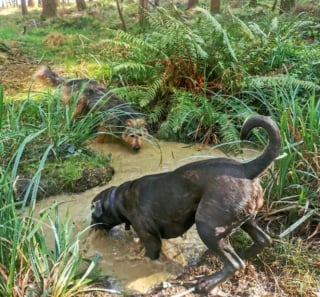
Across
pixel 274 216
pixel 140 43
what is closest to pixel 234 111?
pixel 140 43

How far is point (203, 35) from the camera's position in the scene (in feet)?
23.2

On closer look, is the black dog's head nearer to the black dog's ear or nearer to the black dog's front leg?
the black dog's ear

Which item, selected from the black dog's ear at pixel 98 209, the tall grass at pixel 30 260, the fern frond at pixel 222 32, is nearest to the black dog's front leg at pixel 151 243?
the black dog's ear at pixel 98 209

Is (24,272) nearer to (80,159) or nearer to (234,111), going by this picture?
(80,159)

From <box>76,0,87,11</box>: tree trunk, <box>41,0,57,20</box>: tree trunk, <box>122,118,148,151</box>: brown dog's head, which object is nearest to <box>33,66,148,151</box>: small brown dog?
<box>122,118,148,151</box>: brown dog's head

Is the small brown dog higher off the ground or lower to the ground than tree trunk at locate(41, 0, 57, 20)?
lower

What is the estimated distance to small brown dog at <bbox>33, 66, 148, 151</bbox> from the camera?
5.67 m

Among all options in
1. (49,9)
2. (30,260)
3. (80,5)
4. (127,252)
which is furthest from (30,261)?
(80,5)

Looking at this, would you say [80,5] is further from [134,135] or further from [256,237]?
[256,237]

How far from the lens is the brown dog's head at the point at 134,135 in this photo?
18.6ft

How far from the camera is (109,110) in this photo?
5352mm

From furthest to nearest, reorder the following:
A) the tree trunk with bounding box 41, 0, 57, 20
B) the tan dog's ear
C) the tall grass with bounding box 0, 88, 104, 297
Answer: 1. the tree trunk with bounding box 41, 0, 57, 20
2. the tan dog's ear
3. the tall grass with bounding box 0, 88, 104, 297

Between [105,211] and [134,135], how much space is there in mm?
2103

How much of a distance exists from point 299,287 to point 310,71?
14.3ft
